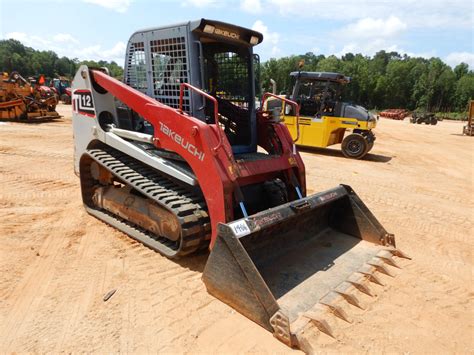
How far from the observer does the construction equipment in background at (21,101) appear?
15.5m

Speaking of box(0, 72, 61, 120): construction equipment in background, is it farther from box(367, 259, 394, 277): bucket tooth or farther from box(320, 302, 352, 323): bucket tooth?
box(320, 302, 352, 323): bucket tooth

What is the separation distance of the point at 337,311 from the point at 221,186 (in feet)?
4.82

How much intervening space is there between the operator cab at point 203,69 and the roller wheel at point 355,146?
705 cm

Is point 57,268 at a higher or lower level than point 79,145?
lower

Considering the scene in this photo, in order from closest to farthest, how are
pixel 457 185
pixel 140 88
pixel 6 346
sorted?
pixel 6 346
pixel 140 88
pixel 457 185

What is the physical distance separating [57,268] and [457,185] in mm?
8309

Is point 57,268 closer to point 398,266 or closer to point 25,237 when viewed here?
point 25,237

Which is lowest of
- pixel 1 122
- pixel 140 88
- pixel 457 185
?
pixel 457 185

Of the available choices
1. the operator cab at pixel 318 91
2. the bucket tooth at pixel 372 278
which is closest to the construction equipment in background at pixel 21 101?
the operator cab at pixel 318 91

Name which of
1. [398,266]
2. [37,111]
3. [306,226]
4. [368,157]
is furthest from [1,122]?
[398,266]

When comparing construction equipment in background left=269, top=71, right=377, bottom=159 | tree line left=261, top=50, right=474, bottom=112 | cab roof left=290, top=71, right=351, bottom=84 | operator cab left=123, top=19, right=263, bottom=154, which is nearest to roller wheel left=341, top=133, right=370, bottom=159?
construction equipment in background left=269, top=71, right=377, bottom=159

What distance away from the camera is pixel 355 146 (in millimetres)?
11031

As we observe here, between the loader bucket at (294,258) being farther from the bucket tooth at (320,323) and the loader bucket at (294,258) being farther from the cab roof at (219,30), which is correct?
the cab roof at (219,30)

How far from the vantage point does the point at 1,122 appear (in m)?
15.1
